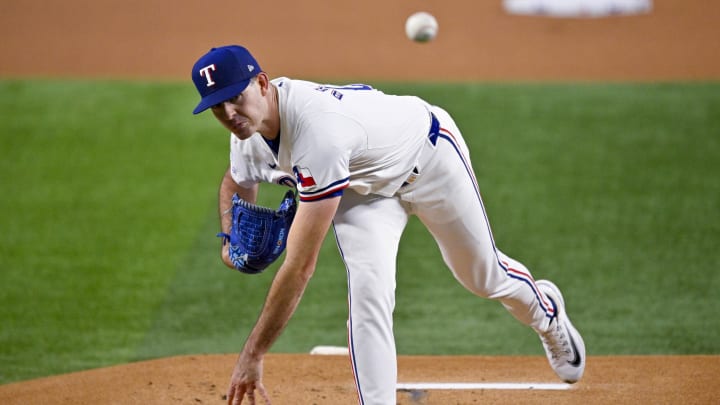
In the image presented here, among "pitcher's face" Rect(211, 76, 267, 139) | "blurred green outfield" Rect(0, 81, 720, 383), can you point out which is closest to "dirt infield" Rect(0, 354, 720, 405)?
"blurred green outfield" Rect(0, 81, 720, 383)

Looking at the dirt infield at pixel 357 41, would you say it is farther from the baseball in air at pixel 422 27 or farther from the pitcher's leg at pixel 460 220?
the pitcher's leg at pixel 460 220

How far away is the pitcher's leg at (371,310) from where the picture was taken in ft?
12.8

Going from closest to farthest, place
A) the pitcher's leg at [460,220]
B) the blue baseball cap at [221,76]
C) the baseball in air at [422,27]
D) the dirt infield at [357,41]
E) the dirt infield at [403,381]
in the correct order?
the blue baseball cap at [221,76]
the pitcher's leg at [460,220]
the dirt infield at [403,381]
the baseball in air at [422,27]
the dirt infield at [357,41]

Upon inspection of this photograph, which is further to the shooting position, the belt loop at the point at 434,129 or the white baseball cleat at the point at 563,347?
the white baseball cleat at the point at 563,347

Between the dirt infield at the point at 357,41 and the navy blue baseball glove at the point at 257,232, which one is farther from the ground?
the navy blue baseball glove at the point at 257,232

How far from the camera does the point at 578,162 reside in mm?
8484

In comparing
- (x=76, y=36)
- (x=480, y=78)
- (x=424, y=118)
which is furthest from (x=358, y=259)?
(x=76, y=36)

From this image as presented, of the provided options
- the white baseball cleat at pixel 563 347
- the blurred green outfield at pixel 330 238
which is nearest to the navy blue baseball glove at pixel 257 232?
the white baseball cleat at pixel 563 347

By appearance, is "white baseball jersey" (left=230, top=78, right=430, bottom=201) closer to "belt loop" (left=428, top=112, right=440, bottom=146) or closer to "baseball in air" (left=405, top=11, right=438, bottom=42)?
"belt loop" (left=428, top=112, right=440, bottom=146)

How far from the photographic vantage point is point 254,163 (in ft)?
13.6

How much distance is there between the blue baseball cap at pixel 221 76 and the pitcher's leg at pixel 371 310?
0.74m

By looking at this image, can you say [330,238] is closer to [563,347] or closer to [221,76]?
[563,347]

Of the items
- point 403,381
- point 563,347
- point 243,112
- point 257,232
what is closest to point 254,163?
point 257,232

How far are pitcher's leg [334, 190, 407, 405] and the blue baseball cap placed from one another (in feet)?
2.42
